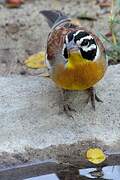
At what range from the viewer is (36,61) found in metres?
5.46

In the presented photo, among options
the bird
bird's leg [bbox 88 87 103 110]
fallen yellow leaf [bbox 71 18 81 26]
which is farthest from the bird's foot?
fallen yellow leaf [bbox 71 18 81 26]

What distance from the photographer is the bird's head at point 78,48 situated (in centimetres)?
395

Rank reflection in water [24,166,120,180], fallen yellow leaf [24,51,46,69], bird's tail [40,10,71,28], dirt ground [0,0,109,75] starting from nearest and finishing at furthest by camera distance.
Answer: reflection in water [24,166,120,180] < bird's tail [40,10,71,28] < fallen yellow leaf [24,51,46,69] < dirt ground [0,0,109,75]

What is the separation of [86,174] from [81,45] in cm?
82

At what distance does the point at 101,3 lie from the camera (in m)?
6.35

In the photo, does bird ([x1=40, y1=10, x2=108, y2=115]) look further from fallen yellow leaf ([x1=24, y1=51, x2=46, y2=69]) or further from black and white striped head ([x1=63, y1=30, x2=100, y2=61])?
fallen yellow leaf ([x1=24, y1=51, x2=46, y2=69])

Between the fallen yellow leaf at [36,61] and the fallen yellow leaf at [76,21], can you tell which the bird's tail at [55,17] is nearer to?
the fallen yellow leaf at [36,61]

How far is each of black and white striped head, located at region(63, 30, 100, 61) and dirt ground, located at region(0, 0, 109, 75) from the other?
4.20 ft

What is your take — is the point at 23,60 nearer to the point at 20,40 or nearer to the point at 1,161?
the point at 20,40

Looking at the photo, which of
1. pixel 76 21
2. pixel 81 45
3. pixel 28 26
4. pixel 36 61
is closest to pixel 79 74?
pixel 81 45

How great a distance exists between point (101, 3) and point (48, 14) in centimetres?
109

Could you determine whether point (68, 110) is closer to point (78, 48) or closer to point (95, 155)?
point (95, 155)

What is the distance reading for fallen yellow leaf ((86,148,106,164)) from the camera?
407 centimetres

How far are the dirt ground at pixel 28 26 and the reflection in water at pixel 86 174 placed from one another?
5.09ft
